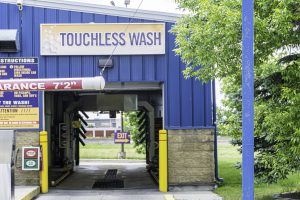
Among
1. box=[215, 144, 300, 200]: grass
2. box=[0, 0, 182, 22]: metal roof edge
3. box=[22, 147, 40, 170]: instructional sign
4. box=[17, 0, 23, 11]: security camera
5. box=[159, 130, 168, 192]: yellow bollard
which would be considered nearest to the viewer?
box=[215, 144, 300, 200]: grass

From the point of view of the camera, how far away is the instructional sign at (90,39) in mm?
15430

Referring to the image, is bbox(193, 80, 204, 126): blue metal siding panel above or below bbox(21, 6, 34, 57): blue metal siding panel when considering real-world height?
below

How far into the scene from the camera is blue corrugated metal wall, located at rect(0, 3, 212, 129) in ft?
50.8

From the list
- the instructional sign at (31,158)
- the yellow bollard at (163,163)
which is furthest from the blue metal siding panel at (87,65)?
the yellow bollard at (163,163)

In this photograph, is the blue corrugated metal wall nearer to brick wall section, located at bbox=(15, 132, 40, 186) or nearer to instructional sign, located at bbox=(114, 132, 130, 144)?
brick wall section, located at bbox=(15, 132, 40, 186)

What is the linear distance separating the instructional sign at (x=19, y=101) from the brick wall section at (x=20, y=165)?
0.24 meters

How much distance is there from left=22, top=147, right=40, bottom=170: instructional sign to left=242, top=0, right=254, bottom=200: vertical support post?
9849 millimetres

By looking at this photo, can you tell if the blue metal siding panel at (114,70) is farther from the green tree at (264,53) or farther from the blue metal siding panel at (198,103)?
the green tree at (264,53)

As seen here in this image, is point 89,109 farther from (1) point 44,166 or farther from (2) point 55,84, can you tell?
(2) point 55,84

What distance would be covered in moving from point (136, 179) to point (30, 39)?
6.89 metres

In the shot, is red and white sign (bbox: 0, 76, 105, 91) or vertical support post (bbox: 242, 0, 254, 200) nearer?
vertical support post (bbox: 242, 0, 254, 200)

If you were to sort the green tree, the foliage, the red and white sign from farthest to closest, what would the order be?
the foliage → the green tree → the red and white sign

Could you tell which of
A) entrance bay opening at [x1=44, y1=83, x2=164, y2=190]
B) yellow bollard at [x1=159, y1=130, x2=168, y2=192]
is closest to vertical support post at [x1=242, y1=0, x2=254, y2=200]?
yellow bollard at [x1=159, y1=130, x2=168, y2=192]

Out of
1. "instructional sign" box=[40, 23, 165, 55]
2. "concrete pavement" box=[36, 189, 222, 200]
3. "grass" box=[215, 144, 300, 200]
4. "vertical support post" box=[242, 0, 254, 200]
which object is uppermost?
"instructional sign" box=[40, 23, 165, 55]
